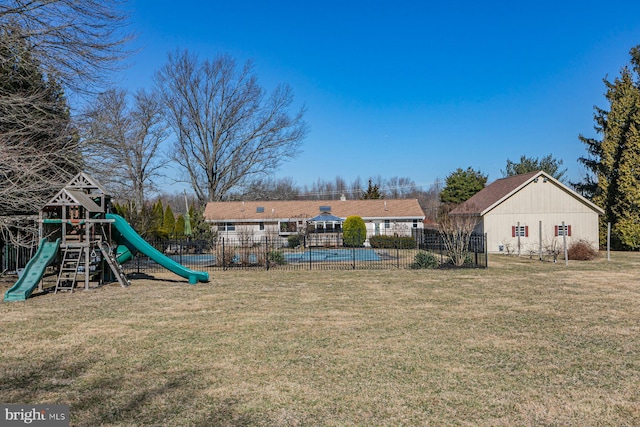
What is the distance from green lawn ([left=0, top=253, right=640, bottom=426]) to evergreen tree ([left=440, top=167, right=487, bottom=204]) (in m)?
35.2

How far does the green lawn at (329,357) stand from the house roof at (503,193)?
1514cm

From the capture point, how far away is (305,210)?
39125 millimetres

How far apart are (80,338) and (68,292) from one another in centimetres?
583

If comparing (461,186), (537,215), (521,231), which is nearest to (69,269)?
(521,231)

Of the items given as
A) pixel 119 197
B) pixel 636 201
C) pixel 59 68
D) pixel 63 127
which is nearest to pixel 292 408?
pixel 59 68

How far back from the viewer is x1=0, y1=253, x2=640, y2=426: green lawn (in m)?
4.48

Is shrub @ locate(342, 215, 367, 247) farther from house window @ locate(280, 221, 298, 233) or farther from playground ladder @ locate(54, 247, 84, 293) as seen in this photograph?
playground ladder @ locate(54, 247, 84, 293)

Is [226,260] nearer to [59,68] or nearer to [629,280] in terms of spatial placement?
[59,68]

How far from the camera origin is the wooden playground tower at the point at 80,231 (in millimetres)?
12641

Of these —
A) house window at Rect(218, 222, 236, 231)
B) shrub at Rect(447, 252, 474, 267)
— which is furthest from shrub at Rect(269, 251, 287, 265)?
house window at Rect(218, 222, 236, 231)

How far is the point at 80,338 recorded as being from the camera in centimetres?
729

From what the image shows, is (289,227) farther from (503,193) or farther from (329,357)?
(329,357)

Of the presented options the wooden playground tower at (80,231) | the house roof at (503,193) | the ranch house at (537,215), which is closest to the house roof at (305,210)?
the house roof at (503,193)

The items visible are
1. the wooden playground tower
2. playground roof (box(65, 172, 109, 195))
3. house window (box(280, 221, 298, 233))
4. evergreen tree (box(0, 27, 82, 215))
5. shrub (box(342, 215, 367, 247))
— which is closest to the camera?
evergreen tree (box(0, 27, 82, 215))
